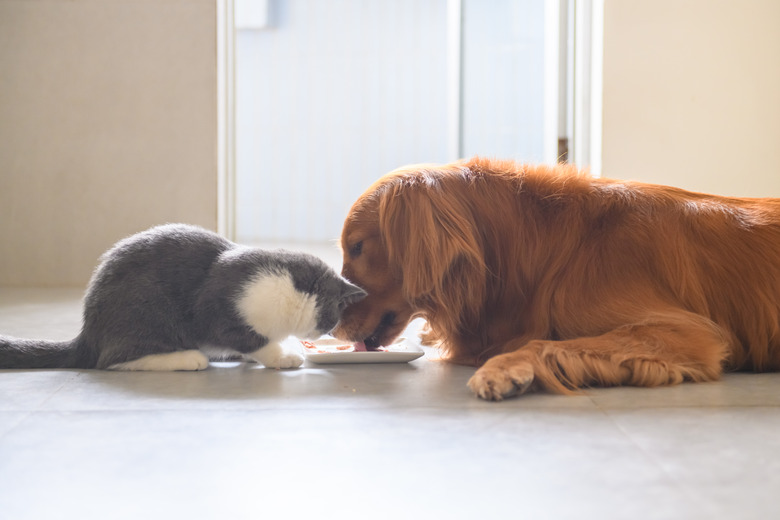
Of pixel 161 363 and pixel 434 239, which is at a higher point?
pixel 434 239

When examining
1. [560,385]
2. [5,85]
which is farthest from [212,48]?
[560,385]

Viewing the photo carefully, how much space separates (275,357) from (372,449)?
0.68 m

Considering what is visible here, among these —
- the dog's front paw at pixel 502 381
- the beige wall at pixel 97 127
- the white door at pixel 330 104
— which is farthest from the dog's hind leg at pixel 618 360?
the white door at pixel 330 104

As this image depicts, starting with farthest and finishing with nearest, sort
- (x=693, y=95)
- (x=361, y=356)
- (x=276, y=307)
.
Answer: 1. (x=693, y=95)
2. (x=361, y=356)
3. (x=276, y=307)

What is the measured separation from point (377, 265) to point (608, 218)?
1.78ft

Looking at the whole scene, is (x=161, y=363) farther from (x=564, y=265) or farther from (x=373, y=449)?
(x=564, y=265)

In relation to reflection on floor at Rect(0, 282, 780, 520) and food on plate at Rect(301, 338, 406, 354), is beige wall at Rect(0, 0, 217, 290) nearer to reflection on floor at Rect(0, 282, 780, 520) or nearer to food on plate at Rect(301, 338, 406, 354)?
food on plate at Rect(301, 338, 406, 354)

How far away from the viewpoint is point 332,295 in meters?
1.78

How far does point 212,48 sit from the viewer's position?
3.78m

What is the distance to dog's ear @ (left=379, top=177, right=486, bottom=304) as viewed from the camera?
5.70 ft

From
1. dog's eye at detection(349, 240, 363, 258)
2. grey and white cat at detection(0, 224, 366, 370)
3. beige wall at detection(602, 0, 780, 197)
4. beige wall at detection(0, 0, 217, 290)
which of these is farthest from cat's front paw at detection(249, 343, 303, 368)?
beige wall at detection(602, 0, 780, 197)

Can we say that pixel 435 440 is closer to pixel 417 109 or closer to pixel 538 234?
pixel 538 234

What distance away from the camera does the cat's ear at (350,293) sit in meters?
1.78

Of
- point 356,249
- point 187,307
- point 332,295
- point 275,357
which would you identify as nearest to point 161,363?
point 187,307
